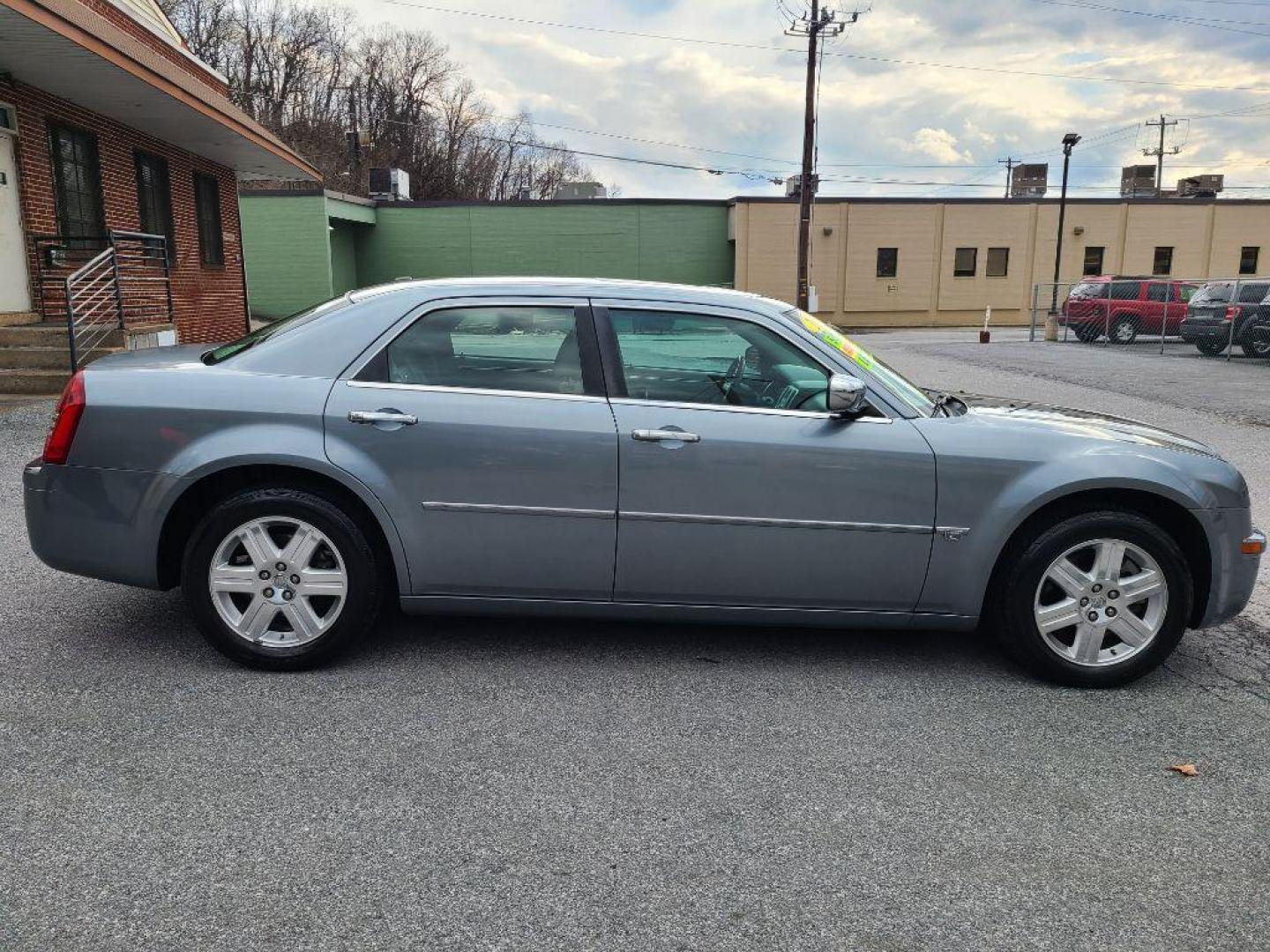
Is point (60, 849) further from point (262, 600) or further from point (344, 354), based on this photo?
point (344, 354)

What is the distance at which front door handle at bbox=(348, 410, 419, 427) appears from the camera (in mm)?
3865

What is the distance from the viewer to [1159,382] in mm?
16062

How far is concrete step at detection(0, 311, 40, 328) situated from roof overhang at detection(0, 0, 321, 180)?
293cm

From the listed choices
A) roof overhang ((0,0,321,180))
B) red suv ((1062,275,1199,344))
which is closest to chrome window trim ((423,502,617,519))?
roof overhang ((0,0,321,180))

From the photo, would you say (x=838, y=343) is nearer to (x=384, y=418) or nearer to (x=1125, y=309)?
(x=384, y=418)

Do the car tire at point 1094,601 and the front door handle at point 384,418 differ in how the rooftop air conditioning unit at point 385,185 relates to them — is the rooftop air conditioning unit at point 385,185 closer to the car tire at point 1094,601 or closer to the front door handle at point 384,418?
the front door handle at point 384,418

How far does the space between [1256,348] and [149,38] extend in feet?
73.4

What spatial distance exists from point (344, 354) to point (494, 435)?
718mm

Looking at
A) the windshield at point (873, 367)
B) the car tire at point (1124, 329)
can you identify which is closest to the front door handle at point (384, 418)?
the windshield at point (873, 367)

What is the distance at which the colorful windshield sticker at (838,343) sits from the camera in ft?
13.3

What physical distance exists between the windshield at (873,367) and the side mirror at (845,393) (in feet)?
0.71

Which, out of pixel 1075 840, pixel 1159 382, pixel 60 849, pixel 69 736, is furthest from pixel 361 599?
pixel 1159 382

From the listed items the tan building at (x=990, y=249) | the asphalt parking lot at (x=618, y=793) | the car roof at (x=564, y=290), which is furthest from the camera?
the tan building at (x=990, y=249)

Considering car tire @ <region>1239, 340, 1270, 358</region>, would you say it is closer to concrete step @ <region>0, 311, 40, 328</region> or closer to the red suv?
the red suv
